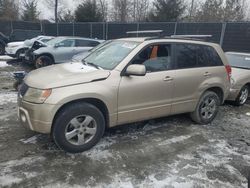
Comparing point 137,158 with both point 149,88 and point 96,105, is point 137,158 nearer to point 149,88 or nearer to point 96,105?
point 96,105

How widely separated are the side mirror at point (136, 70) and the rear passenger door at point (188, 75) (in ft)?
3.26

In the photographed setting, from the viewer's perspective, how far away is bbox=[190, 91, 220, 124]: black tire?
17.6 feet

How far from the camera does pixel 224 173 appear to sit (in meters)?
3.69

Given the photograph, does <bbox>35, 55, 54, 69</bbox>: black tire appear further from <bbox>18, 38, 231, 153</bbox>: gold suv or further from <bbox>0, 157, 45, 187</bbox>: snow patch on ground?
<bbox>0, 157, 45, 187</bbox>: snow patch on ground

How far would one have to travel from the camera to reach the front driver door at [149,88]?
4.22 meters

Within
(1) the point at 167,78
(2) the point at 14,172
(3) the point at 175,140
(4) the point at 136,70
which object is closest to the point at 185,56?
(1) the point at 167,78

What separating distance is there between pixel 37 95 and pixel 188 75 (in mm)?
2769

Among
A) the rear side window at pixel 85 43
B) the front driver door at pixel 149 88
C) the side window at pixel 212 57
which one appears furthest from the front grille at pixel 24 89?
the rear side window at pixel 85 43

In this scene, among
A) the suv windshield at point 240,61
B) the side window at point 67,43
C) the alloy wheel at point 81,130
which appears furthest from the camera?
the side window at point 67,43

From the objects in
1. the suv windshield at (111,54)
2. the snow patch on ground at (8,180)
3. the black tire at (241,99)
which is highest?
the suv windshield at (111,54)

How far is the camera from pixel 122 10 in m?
36.1

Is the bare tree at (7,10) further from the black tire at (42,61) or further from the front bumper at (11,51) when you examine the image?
the black tire at (42,61)

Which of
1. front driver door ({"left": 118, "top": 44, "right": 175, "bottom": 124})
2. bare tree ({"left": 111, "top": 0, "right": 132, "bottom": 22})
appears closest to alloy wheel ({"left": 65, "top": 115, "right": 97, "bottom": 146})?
front driver door ({"left": 118, "top": 44, "right": 175, "bottom": 124})

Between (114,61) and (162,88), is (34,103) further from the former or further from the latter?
(162,88)
